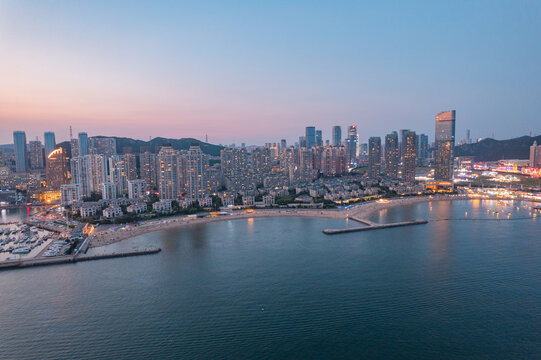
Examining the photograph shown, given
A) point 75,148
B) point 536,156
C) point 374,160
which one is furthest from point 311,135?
point 75,148

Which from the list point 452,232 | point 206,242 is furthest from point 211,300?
point 452,232

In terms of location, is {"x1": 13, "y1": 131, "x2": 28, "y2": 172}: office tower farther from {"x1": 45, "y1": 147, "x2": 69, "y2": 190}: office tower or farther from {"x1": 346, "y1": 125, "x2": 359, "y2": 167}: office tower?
{"x1": 346, "y1": 125, "x2": 359, "y2": 167}: office tower

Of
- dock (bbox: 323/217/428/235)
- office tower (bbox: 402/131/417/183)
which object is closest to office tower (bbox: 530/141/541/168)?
office tower (bbox: 402/131/417/183)

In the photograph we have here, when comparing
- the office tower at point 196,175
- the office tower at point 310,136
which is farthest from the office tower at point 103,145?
the office tower at point 310,136

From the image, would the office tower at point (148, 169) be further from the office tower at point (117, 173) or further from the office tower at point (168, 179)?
the office tower at point (168, 179)

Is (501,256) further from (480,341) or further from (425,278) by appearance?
(480,341)

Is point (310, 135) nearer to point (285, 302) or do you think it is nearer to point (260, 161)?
point (260, 161)

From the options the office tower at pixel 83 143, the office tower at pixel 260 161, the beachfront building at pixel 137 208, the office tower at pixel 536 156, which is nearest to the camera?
the beachfront building at pixel 137 208
